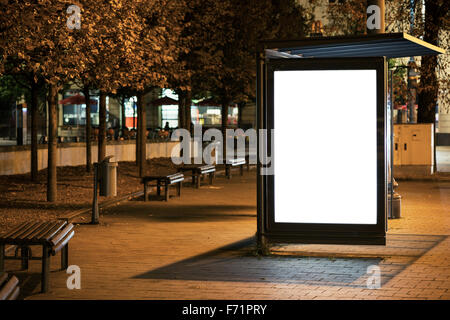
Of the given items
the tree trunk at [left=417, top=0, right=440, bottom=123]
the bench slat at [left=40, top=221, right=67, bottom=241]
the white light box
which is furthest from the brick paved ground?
the tree trunk at [left=417, top=0, right=440, bottom=123]

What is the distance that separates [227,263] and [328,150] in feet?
6.02

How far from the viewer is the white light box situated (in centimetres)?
930

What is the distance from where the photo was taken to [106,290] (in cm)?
761

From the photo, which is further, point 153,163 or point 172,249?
point 153,163

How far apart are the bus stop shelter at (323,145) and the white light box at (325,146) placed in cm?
1

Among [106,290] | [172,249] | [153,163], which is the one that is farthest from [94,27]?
[153,163]

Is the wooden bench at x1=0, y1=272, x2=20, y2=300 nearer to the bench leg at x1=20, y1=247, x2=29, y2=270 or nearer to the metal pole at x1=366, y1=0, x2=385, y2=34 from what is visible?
the bench leg at x1=20, y1=247, x2=29, y2=270

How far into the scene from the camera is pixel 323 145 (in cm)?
946

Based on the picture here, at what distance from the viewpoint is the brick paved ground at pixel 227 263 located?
7555 mm

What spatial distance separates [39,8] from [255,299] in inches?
241

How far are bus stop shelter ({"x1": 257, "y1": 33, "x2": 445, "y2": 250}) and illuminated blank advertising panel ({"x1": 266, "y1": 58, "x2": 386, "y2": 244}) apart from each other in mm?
12
